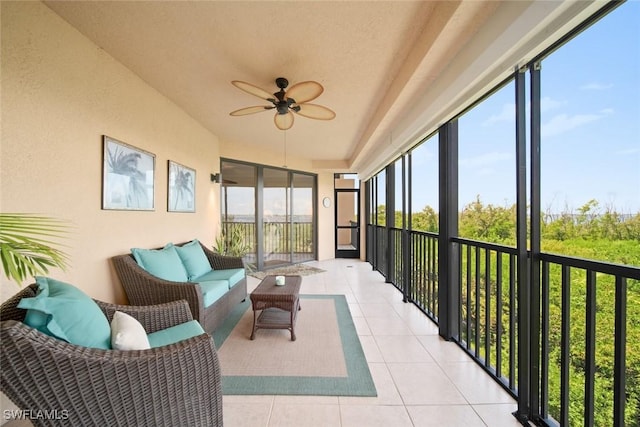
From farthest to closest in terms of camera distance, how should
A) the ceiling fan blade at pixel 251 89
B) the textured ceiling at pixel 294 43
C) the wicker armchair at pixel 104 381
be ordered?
the ceiling fan blade at pixel 251 89 < the textured ceiling at pixel 294 43 < the wicker armchair at pixel 104 381

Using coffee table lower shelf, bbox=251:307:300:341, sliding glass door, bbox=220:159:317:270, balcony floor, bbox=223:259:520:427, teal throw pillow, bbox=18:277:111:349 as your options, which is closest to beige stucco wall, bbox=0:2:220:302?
teal throw pillow, bbox=18:277:111:349

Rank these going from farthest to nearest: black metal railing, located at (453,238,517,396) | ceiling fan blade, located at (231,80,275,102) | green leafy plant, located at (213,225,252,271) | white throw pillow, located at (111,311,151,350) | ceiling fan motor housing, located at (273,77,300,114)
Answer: green leafy plant, located at (213,225,252,271) < ceiling fan motor housing, located at (273,77,300,114) < ceiling fan blade, located at (231,80,275,102) < black metal railing, located at (453,238,517,396) < white throw pillow, located at (111,311,151,350)

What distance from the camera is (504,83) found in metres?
1.79

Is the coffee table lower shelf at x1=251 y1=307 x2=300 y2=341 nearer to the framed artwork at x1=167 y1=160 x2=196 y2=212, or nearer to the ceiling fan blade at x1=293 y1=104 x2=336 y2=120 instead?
the framed artwork at x1=167 y1=160 x2=196 y2=212

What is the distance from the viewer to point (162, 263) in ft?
8.53

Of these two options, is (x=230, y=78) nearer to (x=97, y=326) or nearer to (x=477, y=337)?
(x=97, y=326)

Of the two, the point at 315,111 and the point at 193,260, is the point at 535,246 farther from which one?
the point at 193,260

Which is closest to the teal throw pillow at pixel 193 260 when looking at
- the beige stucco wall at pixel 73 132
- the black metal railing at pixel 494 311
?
the beige stucco wall at pixel 73 132

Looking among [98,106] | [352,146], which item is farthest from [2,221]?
[352,146]

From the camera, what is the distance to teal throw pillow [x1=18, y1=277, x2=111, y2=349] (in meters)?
1.13

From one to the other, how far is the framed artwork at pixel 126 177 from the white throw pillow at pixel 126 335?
1280mm

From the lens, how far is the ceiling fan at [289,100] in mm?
2138

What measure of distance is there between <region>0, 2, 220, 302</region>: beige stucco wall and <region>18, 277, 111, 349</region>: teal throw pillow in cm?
59

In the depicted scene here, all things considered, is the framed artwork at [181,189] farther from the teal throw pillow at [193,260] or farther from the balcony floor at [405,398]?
the balcony floor at [405,398]
